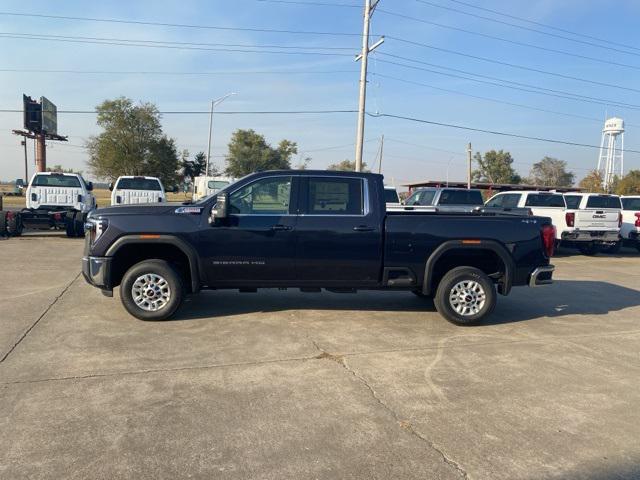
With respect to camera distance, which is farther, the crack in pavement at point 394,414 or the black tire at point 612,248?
the black tire at point 612,248

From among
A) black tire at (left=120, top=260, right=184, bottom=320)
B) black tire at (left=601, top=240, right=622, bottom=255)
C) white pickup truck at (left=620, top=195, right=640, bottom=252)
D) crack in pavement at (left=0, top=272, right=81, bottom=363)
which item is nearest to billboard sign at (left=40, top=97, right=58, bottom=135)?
crack in pavement at (left=0, top=272, right=81, bottom=363)

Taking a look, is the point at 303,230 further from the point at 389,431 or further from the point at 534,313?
the point at 534,313

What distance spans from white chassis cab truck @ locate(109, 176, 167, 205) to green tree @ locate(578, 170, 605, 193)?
186 feet

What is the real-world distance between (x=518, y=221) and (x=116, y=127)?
43.5m

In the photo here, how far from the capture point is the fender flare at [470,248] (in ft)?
20.7

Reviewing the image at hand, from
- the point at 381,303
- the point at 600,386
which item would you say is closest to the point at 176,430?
the point at 600,386

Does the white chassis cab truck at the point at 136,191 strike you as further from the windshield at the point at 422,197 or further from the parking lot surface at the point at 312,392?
the parking lot surface at the point at 312,392

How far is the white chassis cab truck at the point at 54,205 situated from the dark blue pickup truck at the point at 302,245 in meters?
10.4

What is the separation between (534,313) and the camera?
23.9 ft

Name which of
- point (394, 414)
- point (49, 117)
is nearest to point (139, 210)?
point (394, 414)

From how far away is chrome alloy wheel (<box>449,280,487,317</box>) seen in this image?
21.0ft

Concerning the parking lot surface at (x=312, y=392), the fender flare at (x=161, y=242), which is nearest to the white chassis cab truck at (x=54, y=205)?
the parking lot surface at (x=312, y=392)

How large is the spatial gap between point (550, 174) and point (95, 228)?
106m

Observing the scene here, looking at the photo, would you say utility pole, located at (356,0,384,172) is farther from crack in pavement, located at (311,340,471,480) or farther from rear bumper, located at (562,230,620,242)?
crack in pavement, located at (311,340,471,480)
